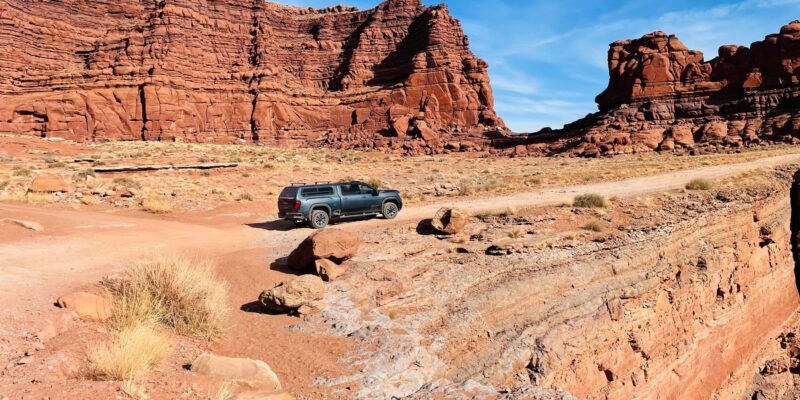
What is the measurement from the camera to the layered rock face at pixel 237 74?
237 ft

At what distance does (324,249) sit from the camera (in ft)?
32.3

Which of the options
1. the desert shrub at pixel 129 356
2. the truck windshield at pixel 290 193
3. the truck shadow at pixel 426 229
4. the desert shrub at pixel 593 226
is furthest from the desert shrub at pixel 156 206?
the desert shrub at pixel 593 226

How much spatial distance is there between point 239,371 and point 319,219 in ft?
35.8

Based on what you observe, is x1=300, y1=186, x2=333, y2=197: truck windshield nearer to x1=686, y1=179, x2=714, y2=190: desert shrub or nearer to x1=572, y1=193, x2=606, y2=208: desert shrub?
x1=572, y1=193, x2=606, y2=208: desert shrub

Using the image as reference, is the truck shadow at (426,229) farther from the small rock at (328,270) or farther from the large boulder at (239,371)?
the large boulder at (239,371)

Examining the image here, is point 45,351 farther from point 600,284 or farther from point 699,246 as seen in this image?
point 699,246

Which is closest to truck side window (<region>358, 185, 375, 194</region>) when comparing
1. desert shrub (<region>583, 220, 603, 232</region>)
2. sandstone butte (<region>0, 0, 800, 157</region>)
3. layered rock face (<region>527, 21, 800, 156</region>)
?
desert shrub (<region>583, 220, 603, 232</region>)

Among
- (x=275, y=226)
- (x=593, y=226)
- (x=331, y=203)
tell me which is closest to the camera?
(x=593, y=226)

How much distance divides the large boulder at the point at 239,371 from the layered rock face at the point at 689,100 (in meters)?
59.9

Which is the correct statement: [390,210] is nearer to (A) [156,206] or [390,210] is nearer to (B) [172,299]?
(A) [156,206]

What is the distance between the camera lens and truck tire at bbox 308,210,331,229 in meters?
15.9

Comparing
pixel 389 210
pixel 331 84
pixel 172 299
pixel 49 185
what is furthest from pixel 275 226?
pixel 331 84

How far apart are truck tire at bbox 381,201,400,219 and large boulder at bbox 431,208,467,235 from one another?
4.69 meters

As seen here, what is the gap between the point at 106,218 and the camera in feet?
55.0
